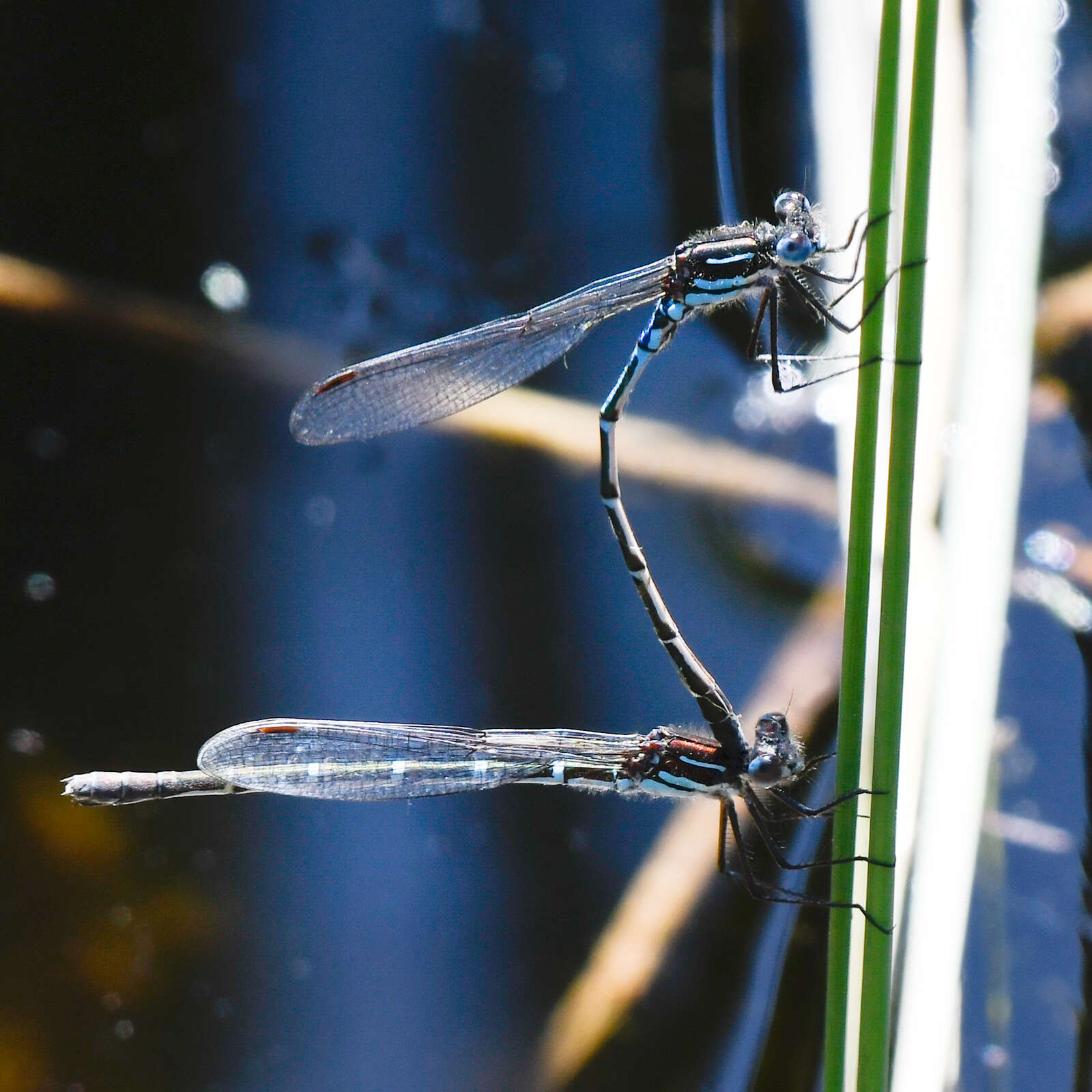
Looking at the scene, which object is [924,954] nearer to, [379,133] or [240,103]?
[379,133]

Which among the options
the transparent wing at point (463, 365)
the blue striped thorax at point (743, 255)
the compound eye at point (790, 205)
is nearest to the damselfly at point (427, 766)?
the transparent wing at point (463, 365)

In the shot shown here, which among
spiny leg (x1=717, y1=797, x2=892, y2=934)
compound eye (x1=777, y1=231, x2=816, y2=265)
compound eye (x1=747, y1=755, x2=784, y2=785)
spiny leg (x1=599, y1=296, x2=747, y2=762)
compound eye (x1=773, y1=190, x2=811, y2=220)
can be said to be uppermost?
compound eye (x1=773, y1=190, x2=811, y2=220)

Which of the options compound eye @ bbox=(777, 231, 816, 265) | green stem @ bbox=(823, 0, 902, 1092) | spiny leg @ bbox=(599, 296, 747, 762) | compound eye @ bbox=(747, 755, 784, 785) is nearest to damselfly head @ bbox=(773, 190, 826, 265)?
compound eye @ bbox=(777, 231, 816, 265)

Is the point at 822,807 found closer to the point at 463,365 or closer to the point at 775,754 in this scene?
the point at 775,754

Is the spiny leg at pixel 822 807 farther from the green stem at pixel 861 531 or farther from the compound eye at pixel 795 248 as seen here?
the compound eye at pixel 795 248

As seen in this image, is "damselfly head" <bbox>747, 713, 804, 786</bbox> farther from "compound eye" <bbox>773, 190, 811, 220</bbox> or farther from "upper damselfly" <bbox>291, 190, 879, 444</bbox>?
"compound eye" <bbox>773, 190, 811, 220</bbox>

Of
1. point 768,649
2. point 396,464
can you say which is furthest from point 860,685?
point 396,464

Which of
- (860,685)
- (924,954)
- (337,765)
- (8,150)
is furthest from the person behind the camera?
(8,150)
